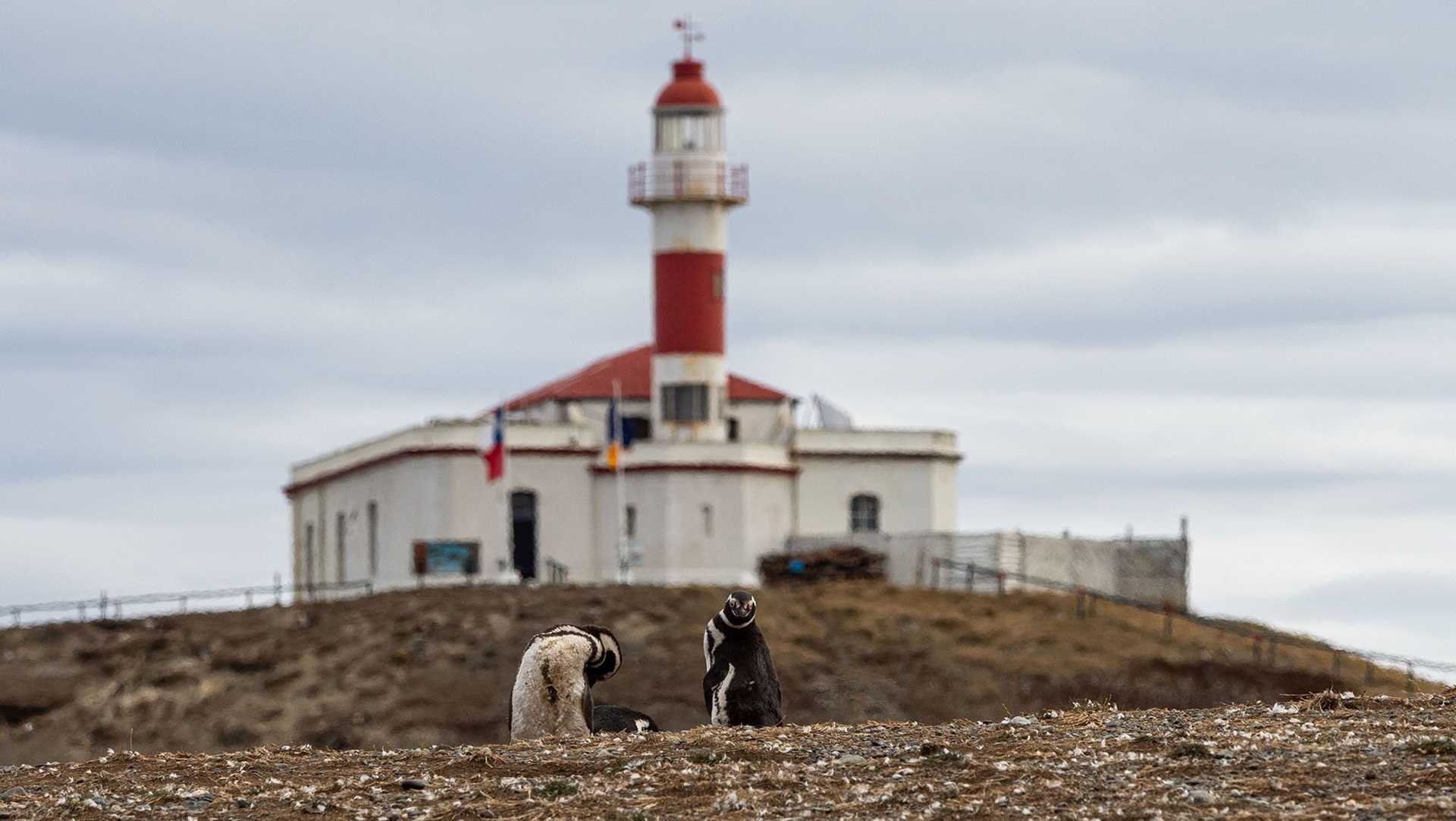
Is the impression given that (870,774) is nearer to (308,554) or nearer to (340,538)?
(340,538)

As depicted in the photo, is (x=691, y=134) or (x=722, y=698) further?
(x=691, y=134)

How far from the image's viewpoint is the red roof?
72.2m

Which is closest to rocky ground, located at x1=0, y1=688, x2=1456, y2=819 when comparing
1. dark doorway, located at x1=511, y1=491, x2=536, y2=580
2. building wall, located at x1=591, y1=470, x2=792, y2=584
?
building wall, located at x1=591, y1=470, x2=792, y2=584

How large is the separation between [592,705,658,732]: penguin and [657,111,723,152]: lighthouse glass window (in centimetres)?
4376

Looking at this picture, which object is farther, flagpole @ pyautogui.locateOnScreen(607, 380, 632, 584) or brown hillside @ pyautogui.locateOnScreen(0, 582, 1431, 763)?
flagpole @ pyautogui.locateOnScreen(607, 380, 632, 584)

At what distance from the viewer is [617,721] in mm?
25625

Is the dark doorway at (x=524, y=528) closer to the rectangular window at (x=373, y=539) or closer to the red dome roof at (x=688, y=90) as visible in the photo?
the rectangular window at (x=373, y=539)

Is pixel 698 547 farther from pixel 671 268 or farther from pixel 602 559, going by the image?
pixel 671 268

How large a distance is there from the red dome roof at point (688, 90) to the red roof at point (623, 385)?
293 inches

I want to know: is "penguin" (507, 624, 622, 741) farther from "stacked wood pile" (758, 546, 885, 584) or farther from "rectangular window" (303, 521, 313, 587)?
"rectangular window" (303, 521, 313, 587)

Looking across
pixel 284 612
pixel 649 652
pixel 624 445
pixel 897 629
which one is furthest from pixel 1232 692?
pixel 284 612

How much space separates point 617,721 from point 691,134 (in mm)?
44347

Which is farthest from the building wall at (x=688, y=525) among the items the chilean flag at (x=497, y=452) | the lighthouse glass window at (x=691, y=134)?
the lighthouse glass window at (x=691, y=134)

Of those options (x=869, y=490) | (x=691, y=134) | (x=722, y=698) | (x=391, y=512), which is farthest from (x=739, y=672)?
(x=869, y=490)
